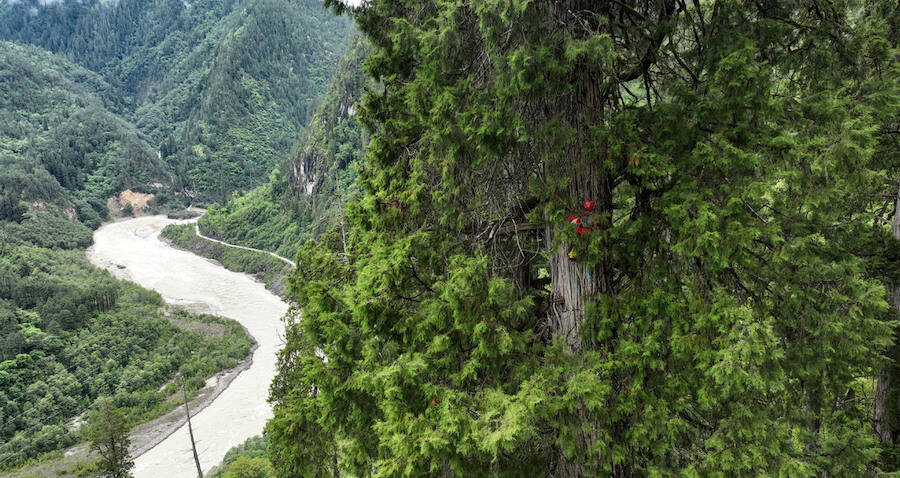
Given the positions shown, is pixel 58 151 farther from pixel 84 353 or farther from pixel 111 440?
pixel 111 440

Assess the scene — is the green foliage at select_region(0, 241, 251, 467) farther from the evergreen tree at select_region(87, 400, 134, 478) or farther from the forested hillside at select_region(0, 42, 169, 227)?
the forested hillside at select_region(0, 42, 169, 227)

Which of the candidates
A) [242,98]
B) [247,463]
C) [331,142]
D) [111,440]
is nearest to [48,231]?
[331,142]

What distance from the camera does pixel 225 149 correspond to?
128m

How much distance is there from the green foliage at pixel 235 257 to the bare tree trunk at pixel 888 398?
48.6 m

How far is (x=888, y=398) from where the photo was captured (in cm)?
494

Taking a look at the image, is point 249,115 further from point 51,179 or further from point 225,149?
point 51,179

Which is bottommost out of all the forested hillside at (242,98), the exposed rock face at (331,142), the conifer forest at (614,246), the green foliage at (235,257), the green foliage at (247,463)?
the green foliage at (247,463)

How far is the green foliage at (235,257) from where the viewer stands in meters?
58.0

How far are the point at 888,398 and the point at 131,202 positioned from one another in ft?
410

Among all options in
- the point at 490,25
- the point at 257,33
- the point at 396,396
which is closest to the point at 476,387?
the point at 396,396

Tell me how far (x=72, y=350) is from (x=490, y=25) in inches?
1760

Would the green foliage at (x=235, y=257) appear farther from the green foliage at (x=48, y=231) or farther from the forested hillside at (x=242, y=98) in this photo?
the forested hillside at (x=242, y=98)

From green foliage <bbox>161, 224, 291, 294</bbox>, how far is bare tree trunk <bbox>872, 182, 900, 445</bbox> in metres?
48.6

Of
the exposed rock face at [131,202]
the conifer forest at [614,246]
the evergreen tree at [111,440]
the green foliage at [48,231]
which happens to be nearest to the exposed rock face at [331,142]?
the green foliage at [48,231]
